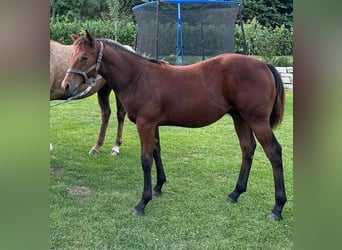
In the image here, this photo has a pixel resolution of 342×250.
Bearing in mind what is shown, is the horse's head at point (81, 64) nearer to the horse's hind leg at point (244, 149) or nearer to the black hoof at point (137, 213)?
the black hoof at point (137, 213)

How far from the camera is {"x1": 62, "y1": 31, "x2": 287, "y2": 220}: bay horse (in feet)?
10.1

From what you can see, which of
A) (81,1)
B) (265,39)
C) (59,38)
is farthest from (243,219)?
(81,1)

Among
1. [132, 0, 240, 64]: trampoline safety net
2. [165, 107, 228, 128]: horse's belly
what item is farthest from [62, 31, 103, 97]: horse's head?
[132, 0, 240, 64]: trampoline safety net

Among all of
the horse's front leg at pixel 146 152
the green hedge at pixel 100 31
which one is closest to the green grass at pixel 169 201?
the horse's front leg at pixel 146 152

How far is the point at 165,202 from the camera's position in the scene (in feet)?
11.5

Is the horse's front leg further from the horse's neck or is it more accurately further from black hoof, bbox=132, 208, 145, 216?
the horse's neck

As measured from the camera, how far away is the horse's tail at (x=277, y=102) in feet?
10.4

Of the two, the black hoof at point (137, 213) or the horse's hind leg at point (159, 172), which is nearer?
the black hoof at point (137, 213)

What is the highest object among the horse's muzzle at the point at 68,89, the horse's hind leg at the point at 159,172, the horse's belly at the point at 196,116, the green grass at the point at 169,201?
the horse's muzzle at the point at 68,89

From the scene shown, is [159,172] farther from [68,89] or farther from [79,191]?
[68,89]

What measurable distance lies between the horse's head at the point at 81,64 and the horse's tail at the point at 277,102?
4.71 ft

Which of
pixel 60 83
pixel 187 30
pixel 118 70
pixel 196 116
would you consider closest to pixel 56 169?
pixel 60 83

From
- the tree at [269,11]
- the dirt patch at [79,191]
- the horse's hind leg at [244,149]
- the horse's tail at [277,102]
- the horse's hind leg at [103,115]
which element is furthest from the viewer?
the tree at [269,11]
